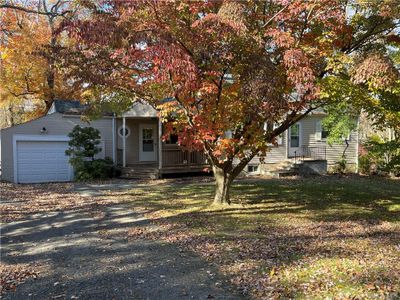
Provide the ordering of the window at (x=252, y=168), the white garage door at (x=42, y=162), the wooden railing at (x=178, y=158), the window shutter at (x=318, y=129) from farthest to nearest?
the window shutter at (x=318, y=129) < the window at (x=252, y=168) < the wooden railing at (x=178, y=158) < the white garage door at (x=42, y=162)

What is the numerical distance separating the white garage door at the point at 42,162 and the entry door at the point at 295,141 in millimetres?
11955

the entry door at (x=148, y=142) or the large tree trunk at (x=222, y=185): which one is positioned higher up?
the entry door at (x=148, y=142)

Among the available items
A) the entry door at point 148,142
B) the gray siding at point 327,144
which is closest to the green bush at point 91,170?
the entry door at point 148,142

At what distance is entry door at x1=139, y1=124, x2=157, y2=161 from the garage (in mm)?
3696

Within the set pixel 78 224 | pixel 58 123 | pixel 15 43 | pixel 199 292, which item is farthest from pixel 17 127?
pixel 199 292

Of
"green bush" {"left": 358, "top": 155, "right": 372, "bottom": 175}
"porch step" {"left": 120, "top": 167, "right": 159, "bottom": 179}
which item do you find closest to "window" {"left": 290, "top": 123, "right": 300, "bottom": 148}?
"green bush" {"left": 358, "top": 155, "right": 372, "bottom": 175}

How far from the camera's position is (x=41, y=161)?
18109 mm

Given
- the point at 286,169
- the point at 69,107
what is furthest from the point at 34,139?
the point at 286,169

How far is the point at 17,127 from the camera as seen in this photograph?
17.6 m

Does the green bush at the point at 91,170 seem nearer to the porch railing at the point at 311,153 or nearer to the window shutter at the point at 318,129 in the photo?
the porch railing at the point at 311,153

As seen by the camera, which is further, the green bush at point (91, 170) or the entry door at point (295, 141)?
the entry door at point (295, 141)

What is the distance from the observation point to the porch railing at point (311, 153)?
71.7ft

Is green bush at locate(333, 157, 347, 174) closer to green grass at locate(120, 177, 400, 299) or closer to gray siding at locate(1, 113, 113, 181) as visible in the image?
green grass at locate(120, 177, 400, 299)

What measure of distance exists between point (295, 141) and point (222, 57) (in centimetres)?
1521
